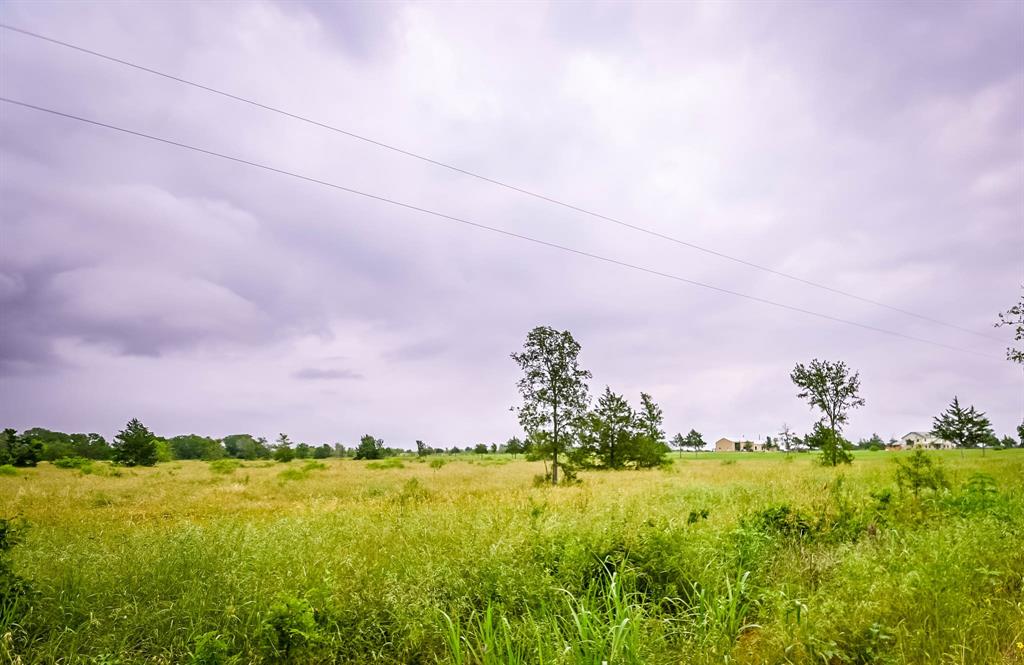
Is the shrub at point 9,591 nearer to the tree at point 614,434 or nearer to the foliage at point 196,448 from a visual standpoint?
the tree at point 614,434

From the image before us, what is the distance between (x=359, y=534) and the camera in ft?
23.2

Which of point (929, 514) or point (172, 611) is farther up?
point (929, 514)

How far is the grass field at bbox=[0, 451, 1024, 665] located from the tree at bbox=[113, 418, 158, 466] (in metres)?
38.8

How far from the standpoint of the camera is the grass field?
3.62 m

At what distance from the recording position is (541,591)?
15.4 ft

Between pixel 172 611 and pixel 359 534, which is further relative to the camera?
pixel 359 534

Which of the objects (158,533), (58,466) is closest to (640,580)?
(158,533)

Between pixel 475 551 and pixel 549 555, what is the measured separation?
901 mm

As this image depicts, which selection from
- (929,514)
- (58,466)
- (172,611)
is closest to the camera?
(172,611)

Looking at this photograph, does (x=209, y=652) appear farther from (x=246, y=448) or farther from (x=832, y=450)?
(x=246, y=448)

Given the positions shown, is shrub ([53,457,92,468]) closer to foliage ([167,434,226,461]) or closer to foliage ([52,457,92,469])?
foliage ([52,457,92,469])

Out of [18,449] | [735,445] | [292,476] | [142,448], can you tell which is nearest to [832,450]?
[292,476]

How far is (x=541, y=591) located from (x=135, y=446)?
4816 cm

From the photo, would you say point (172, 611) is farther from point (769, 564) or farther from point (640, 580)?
point (769, 564)
